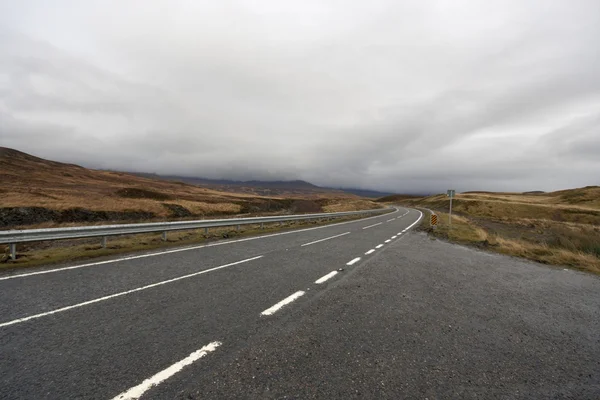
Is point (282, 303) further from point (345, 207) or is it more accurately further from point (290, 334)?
point (345, 207)

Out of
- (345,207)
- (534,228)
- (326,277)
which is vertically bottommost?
(345,207)

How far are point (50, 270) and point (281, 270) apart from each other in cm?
628

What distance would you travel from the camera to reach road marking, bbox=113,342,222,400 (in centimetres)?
269

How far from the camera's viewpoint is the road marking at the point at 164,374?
2.69m

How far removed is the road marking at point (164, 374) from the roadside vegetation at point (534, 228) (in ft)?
42.7

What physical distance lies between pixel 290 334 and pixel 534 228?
3569cm

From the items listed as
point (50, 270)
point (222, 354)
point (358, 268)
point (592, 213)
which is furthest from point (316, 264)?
point (592, 213)

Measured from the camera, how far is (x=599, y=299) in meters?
6.46

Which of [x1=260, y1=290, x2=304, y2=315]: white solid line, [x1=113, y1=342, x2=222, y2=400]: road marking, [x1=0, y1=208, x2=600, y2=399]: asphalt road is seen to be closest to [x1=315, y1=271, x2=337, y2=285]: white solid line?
[x1=0, y1=208, x2=600, y2=399]: asphalt road

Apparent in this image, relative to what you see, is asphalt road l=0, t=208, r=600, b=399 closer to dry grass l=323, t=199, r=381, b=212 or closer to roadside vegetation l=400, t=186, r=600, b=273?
roadside vegetation l=400, t=186, r=600, b=273

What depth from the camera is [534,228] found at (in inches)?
1145

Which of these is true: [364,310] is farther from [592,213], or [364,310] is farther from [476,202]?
[476,202]

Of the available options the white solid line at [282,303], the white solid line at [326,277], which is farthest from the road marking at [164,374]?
the white solid line at [326,277]

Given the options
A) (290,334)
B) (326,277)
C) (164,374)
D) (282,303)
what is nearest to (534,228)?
(326,277)
